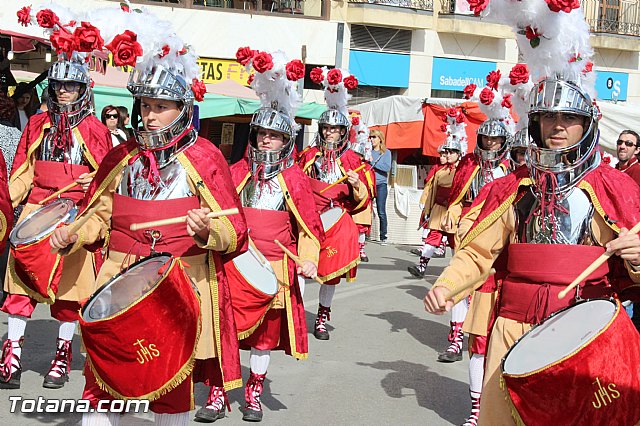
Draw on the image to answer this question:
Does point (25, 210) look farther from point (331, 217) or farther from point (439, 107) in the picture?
point (439, 107)

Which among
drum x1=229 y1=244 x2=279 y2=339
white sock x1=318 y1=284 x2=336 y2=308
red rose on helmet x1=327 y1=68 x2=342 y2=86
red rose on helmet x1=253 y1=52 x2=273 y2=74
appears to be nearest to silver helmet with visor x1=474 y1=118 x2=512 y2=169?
red rose on helmet x1=327 y1=68 x2=342 y2=86

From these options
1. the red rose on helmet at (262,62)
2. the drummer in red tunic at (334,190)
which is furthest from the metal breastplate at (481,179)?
the red rose on helmet at (262,62)

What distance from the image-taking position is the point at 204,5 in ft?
80.6

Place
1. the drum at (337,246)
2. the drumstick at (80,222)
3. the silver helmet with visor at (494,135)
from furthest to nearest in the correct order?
the silver helmet with visor at (494,135)
the drum at (337,246)
the drumstick at (80,222)

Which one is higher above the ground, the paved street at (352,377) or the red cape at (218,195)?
the red cape at (218,195)

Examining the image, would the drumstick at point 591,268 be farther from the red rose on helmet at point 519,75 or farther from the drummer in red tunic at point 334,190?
the drummer in red tunic at point 334,190

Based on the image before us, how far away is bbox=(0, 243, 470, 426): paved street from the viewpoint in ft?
23.6

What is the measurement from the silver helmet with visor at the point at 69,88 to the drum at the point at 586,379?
4.59 meters

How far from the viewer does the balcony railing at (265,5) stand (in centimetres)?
2428

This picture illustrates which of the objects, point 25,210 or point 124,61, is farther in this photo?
point 25,210

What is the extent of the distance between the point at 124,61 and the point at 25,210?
268 cm

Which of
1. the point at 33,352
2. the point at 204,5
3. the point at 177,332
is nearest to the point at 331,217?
the point at 33,352

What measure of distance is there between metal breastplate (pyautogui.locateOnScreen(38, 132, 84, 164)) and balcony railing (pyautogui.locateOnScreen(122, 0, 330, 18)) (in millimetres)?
17048

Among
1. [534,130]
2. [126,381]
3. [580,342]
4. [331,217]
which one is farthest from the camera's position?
[331,217]
